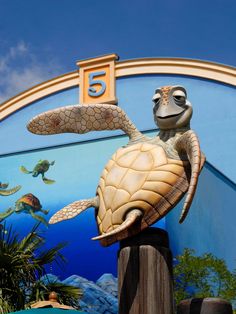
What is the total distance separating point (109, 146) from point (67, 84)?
187 centimetres

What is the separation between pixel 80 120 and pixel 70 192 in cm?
636

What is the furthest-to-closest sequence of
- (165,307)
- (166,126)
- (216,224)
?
(216,224) < (166,126) < (165,307)

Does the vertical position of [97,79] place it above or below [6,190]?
above

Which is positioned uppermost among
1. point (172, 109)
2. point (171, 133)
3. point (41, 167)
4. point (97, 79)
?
point (97, 79)

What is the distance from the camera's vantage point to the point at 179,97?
12.7 ft

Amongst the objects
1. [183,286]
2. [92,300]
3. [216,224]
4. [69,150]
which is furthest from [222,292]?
[69,150]

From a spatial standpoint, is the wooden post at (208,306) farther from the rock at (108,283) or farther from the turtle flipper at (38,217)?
the turtle flipper at (38,217)

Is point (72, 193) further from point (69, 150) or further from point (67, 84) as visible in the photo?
point (67, 84)

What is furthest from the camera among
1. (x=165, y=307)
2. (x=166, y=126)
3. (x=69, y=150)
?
(x=69, y=150)

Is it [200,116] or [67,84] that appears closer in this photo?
[200,116]

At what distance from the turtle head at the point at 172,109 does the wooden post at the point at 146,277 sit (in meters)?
0.93

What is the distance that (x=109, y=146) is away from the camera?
10383mm

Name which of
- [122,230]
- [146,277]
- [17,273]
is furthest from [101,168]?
[146,277]

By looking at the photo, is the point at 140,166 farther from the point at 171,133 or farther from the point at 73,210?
the point at 73,210
